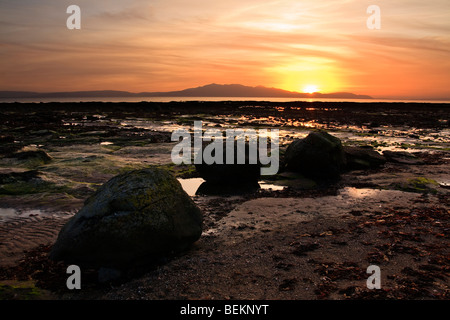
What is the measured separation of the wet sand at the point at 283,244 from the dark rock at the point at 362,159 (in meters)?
1.75

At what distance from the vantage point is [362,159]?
16281 millimetres

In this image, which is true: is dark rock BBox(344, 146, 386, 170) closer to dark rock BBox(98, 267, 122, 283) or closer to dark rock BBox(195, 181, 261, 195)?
dark rock BBox(195, 181, 261, 195)

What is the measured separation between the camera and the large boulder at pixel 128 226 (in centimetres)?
617

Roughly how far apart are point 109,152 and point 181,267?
15021 millimetres

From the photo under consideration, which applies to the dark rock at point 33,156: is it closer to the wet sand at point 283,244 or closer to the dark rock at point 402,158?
the wet sand at point 283,244

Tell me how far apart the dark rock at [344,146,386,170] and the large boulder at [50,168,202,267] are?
1106 centimetres

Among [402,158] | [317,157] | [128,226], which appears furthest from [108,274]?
[402,158]

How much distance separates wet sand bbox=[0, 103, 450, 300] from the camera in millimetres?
5625

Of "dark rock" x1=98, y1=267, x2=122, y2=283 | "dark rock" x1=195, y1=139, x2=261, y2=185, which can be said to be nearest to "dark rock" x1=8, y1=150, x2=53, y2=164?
"dark rock" x1=195, y1=139, x2=261, y2=185

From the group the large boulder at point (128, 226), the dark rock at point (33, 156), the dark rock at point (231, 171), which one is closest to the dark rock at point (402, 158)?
the dark rock at point (231, 171)

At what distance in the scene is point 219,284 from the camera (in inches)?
229

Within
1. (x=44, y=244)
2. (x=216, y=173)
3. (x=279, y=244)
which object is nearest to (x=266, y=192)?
(x=216, y=173)

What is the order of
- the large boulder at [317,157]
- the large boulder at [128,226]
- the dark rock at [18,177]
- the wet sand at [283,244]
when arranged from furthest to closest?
1. the large boulder at [317,157]
2. the dark rock at [18,177]
3. the large boulder at [128,226]
4. the wet sand at [283,244]

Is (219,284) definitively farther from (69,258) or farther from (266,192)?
(266,192)
